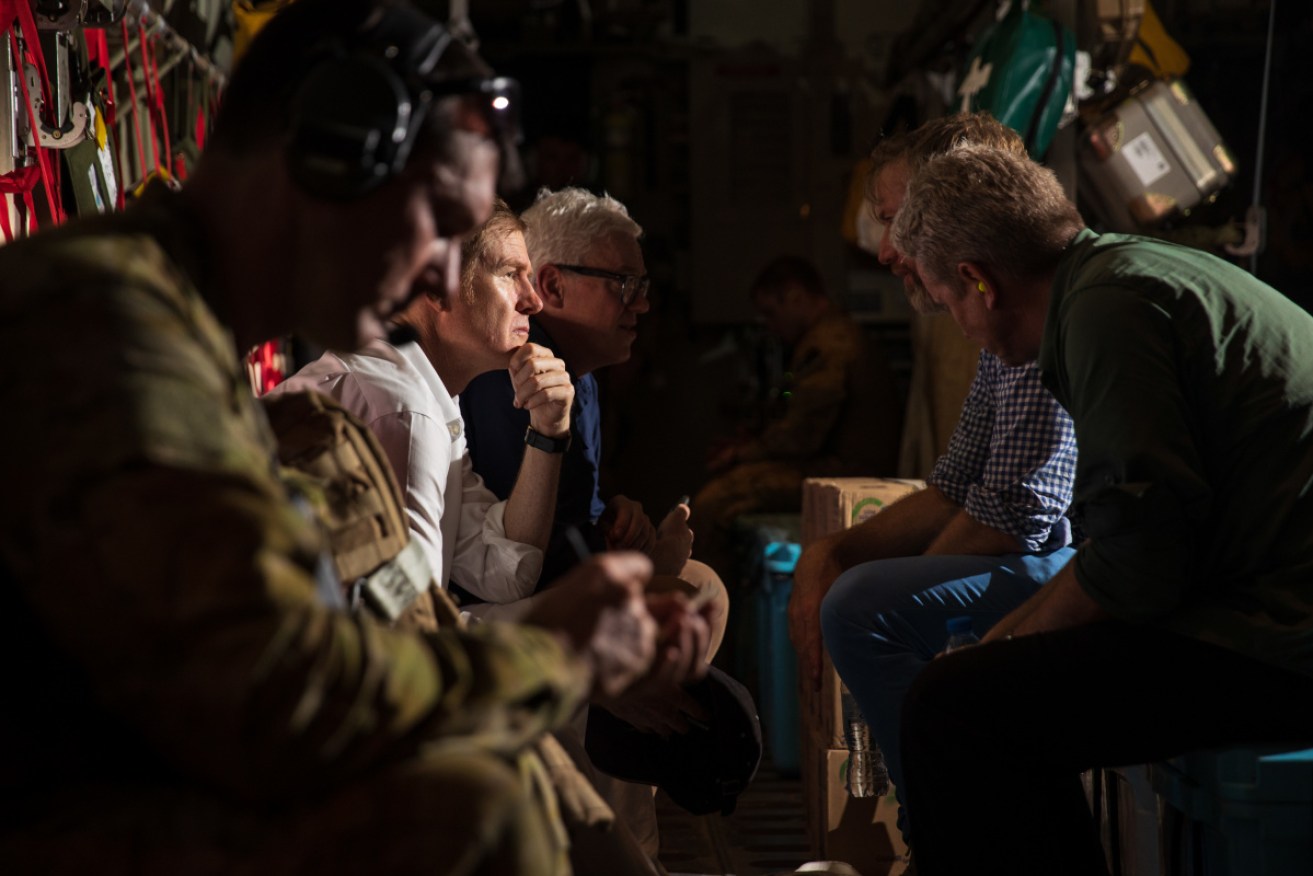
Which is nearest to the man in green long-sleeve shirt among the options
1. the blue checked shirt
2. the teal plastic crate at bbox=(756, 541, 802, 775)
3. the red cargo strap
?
the blue checked shirt

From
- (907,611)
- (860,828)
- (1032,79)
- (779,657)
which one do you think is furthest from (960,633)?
(1032,79)

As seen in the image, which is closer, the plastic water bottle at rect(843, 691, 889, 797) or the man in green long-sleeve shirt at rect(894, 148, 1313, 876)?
the man in green long-sleeve shirt at rect(894, 148, 1313, 876)

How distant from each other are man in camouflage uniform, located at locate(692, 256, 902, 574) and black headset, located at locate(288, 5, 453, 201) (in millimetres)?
3897

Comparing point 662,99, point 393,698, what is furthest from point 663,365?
point 393,698

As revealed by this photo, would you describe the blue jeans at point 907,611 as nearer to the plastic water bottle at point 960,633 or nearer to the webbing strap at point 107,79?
the plastic water bottle at point 960,633

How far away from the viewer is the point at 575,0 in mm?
6703

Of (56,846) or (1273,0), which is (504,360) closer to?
(56,846)

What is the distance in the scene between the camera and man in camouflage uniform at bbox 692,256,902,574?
5.07 m

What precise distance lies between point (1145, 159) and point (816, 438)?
1646mm

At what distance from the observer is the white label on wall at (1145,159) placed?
13.1 ft

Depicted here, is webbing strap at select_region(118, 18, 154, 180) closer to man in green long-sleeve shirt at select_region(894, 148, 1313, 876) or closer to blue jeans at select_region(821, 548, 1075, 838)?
blue jeans at select_region(821, 548, 1075, 838)

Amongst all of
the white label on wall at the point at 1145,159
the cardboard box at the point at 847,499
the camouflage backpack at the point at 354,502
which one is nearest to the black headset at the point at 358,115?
the camouflage backpack at the point at 354,502

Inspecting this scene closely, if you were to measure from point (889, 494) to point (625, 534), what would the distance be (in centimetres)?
93

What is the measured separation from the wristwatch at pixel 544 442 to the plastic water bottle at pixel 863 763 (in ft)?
3.23
